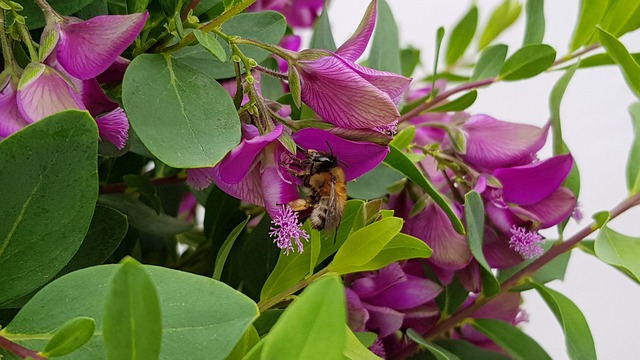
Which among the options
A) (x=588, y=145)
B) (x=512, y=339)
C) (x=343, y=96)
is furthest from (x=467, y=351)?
(x=588, y=145)

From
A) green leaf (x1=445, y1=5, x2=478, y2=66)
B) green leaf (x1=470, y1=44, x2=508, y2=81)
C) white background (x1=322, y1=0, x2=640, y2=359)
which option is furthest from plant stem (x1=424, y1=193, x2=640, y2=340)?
white background (x1=322, y1=0, x2=640, y2=359)

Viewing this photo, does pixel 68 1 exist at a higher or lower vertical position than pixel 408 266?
higher

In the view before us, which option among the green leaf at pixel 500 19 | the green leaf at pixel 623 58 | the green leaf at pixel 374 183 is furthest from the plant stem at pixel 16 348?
the green leaf at pixel 500 19

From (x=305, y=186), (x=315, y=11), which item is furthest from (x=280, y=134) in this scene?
(x=315, y=11)

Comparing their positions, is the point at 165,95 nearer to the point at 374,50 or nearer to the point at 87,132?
the point at 87,132

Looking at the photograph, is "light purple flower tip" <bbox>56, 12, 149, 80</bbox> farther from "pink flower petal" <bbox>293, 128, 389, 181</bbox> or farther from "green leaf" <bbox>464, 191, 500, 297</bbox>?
"green leaf" <bbox>464, 191, 500, 297</bbox>

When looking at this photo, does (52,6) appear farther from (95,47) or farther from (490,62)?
(490,62)
